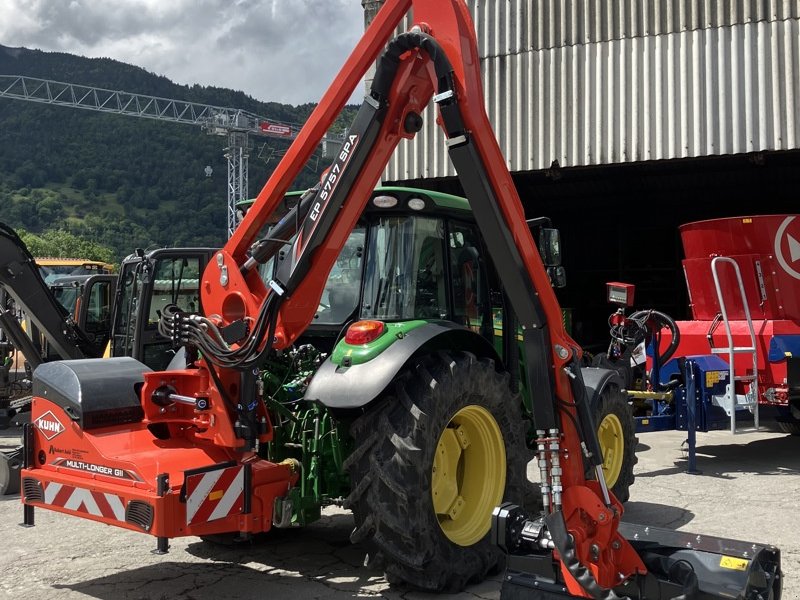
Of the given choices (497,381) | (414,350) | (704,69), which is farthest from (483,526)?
(704,69)

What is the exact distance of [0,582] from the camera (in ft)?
15.7

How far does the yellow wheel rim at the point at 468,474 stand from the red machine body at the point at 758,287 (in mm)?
4781

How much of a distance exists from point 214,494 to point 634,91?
31.0 feet

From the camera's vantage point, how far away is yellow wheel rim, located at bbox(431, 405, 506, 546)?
4.70 meters

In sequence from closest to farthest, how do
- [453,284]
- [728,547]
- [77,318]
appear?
[728,547] → [453,284] → [77,318]

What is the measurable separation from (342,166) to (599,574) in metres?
2.35

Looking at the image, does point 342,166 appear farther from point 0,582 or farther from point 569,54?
point 569,54

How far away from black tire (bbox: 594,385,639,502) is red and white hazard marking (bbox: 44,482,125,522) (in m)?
3.70

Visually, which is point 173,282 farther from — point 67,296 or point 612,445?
point 67,296

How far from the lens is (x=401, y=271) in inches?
195

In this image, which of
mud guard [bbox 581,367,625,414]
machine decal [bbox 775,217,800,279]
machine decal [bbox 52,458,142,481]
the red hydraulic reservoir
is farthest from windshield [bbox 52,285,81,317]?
machine decal [bbox 775,217,800,279]

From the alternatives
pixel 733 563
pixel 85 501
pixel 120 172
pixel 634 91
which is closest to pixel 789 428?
pixel 634 91

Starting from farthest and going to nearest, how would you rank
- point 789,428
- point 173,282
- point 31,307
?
point 789,428
point 31,307
point 173,282

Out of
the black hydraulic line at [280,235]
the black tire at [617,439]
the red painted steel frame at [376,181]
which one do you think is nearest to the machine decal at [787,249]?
the black tire at [617,439]
